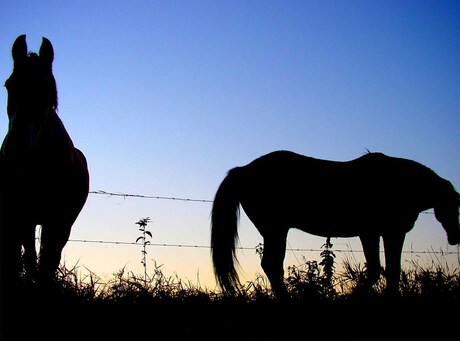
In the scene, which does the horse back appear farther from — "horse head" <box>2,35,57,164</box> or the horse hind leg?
"horse head" <box>2,35,57,164</box>

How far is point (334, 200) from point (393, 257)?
1.04 metres

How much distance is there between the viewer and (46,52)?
4480 millimetres

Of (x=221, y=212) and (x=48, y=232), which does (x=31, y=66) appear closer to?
(x=48, y=232)

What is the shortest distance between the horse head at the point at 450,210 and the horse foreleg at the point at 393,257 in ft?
2.27

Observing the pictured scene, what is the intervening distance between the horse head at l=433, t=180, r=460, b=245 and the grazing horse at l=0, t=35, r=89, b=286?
4.66m

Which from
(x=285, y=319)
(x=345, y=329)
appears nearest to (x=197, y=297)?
(x=285, y=319)

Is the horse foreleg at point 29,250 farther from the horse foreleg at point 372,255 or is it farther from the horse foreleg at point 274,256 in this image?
the horse foreleg at point 372,255

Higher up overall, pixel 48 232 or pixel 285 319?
pixel 48 232

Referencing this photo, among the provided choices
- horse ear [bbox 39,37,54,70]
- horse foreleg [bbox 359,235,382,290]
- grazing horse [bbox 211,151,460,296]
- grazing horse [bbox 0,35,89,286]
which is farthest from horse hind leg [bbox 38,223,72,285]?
horse foreleg [bbox 359,235,382,290]

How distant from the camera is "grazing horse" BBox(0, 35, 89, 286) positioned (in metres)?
3.85

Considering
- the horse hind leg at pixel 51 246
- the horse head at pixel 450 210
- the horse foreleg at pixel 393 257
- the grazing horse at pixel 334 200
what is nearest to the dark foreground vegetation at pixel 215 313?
the horse hind leg at pixel 51 246

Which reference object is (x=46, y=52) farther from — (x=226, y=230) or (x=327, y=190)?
(x=327, y=190)

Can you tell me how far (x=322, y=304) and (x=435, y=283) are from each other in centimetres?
161

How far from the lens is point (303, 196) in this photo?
20.9 feet
